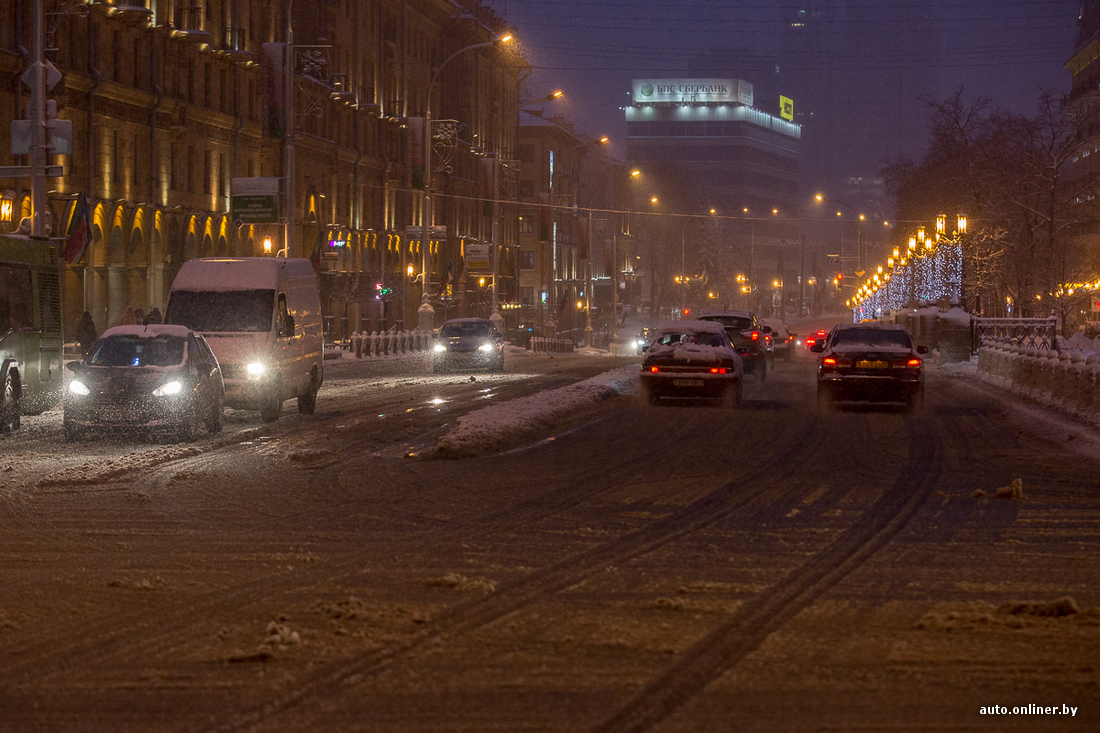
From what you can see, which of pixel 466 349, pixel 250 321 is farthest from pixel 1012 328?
pixel 250 321

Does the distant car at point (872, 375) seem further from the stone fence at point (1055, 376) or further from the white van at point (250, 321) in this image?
the white van at point (250, 321)

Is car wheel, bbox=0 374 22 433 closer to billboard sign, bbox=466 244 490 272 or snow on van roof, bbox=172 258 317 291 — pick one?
snow on van roof, bbox=172 258 317 291

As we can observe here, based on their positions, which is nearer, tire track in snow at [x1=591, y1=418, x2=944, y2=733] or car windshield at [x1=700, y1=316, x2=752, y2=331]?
tire track in snow at [x1=591, y1=418, x2=944, y2=733]

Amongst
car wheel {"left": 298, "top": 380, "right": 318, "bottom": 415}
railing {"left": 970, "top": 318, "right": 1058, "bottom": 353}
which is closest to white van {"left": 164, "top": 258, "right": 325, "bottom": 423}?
car wheel {"left": 298, "top": 380, "right": 318, "bottom": 415}

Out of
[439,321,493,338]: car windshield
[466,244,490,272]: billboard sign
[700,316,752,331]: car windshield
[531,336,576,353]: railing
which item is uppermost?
[466,244,490,272]: billboard sign

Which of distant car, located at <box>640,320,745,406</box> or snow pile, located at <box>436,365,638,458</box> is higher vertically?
distant car, located at <box>640,320,745,406</box>

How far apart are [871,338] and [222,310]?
38.7 ft

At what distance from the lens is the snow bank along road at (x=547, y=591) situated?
242 inches

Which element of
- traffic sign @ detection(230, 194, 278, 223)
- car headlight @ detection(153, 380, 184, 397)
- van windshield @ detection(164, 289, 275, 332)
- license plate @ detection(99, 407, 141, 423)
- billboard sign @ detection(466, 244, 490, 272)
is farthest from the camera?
billboard sign @ detection(466, 244, 490, 272)

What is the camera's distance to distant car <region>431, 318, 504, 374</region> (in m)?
40.6

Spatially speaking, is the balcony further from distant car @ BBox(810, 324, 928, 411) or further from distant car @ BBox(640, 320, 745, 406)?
distant car @ BBox(810, 324, 928, 411)

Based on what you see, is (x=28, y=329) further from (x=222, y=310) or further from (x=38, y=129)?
(x=38, y=129)

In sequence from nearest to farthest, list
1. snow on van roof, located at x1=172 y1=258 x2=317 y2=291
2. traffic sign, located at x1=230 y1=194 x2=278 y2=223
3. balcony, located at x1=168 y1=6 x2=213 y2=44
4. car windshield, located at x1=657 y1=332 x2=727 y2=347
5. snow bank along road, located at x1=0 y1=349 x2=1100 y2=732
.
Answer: snow bank along road, located at x1=0 y1=349 x2=1100 y2=732
snow on van roof, located at x1=172 y1=258 x2=317 y2=291
car windshield, located at x1=657 y1=332 x2=727 y2=347
traffic sign, located at x1=230 y1=194 x2=278 y2=223
balcony, located at x1=168 y1=6 x2=213 y2=44

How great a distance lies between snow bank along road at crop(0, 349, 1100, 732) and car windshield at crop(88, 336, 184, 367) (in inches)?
99.6
